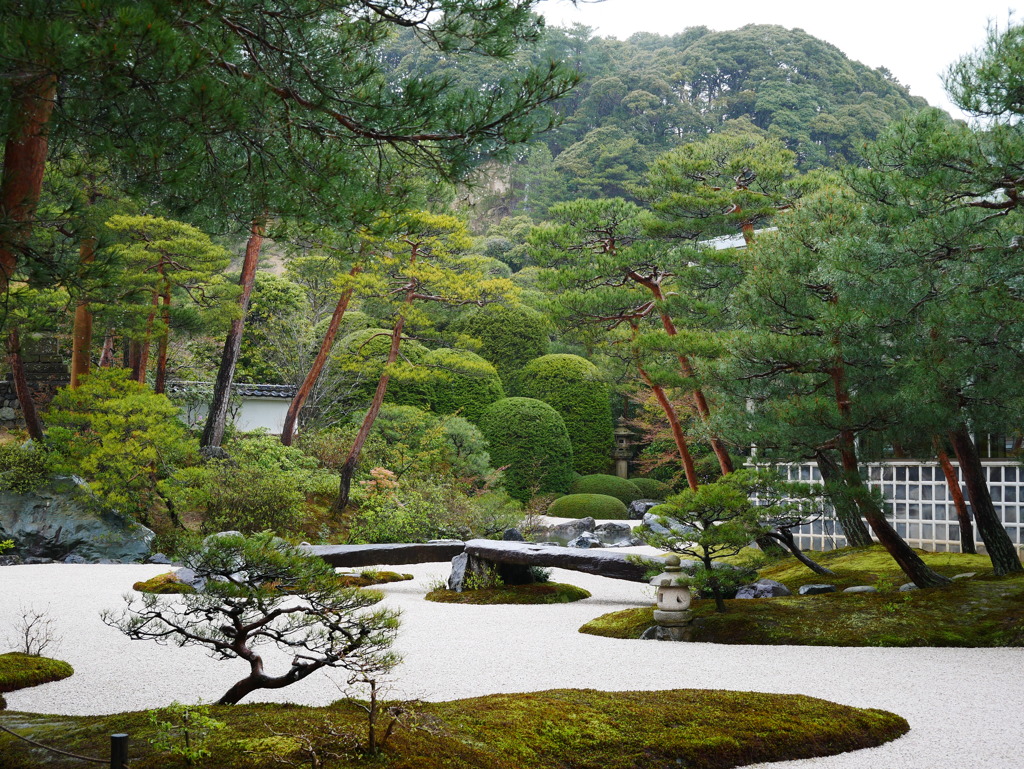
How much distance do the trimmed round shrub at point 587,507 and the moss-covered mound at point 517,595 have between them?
7168 mm

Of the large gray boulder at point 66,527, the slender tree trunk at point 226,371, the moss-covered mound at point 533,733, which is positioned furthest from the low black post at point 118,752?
the slender tree trunk at point 226,371

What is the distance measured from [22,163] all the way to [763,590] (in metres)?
6.22

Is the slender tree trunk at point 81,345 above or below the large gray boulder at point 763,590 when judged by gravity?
above

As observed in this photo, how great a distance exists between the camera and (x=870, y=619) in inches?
225

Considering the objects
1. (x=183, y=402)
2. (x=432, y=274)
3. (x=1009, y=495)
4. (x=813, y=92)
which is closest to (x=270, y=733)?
(x=1009, y=495)

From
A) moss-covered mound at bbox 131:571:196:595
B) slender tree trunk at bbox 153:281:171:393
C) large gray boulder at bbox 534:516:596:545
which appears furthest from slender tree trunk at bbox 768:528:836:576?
slender tree trunk at bbox 153:281:171:393

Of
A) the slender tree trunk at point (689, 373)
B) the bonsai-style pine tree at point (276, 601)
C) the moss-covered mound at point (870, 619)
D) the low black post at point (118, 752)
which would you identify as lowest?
the moss-covered mound at point (870, 619)

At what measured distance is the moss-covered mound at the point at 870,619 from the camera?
5406 millimetres

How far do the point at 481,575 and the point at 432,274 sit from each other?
5540 millimetres

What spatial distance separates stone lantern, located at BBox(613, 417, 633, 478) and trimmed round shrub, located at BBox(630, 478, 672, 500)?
0.92 metres

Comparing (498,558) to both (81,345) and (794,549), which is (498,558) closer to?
(794,549)

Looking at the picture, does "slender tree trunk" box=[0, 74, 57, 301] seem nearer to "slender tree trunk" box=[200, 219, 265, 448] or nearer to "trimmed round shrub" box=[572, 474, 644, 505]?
"slender tree trunk" box=[200, 219, 265, 448]

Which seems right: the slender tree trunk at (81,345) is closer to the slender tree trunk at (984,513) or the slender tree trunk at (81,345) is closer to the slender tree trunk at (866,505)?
the slender tree trunk at (866,505)

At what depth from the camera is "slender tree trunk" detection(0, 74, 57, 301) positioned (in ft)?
9.29
